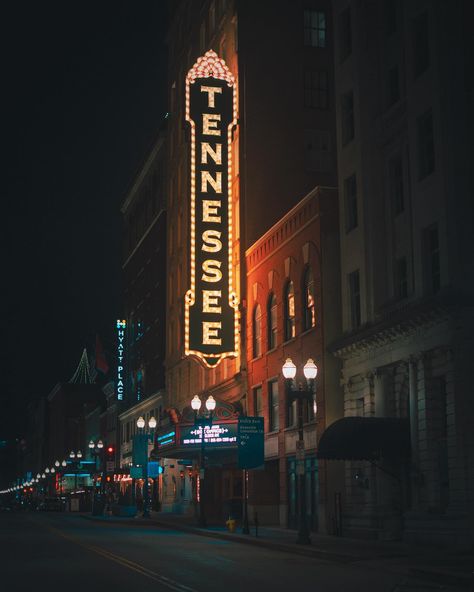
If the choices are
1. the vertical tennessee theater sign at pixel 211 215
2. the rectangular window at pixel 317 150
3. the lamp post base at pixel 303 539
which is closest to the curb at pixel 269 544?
the lamp post base at pixel 303 539

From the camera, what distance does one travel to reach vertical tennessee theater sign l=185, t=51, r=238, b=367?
53312 millimetres

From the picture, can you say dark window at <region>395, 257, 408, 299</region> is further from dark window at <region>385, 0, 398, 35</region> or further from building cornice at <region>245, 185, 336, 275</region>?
dark window at <region>385, 0, 398, 35</region>

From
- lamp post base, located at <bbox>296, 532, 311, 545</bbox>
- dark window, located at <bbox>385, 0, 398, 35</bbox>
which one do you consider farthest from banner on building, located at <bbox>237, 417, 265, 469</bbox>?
dark window, located at <bbox>385, 0, 398, 35</bbox>

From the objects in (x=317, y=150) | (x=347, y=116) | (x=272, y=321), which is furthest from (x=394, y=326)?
(x=317, y=150)

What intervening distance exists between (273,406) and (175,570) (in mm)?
26369

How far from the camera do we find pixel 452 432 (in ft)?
102

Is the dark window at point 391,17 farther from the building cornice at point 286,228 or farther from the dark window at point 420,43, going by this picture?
the building cornice at point 286,228

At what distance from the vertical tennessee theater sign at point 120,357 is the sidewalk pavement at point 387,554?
198 ft

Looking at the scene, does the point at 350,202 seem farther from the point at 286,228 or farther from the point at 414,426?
the point at 414,426

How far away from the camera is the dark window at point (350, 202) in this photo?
40.3m

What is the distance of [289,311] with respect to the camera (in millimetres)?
46969

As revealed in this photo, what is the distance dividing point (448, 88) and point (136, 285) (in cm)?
6329

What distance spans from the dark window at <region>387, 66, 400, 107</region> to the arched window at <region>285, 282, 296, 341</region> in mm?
11195

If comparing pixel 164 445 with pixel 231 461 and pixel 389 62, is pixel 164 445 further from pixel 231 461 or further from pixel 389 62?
pixel 389 62
